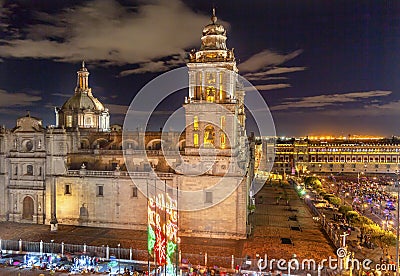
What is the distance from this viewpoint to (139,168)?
4697cm

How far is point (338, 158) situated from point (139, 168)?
102 metres

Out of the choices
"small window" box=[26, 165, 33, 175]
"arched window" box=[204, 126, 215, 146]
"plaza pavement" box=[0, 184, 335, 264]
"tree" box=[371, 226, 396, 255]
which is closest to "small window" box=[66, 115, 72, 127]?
"small window" box=[26, 165, 33, 175]

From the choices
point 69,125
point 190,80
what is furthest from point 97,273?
point 69,125

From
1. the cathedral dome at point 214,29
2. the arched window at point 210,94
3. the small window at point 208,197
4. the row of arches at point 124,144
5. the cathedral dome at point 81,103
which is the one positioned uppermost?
the cathedral dome at point 214,29

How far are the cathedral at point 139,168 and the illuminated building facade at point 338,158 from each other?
88889 mm

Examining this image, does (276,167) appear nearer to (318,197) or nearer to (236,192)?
(318,197)

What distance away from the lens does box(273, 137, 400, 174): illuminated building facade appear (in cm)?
13038

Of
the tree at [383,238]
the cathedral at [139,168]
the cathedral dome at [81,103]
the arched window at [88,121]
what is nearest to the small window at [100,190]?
the cathedral at [139,168]

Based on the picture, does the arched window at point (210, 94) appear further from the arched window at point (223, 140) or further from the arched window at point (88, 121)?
the arched window at point (88, 121)

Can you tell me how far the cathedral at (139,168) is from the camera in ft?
135

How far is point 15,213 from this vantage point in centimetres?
4809

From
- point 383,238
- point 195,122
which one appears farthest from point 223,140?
point 383,238

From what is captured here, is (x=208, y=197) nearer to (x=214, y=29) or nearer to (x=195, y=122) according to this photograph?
(x=195, y=122)

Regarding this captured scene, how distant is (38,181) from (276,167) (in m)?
97.2
